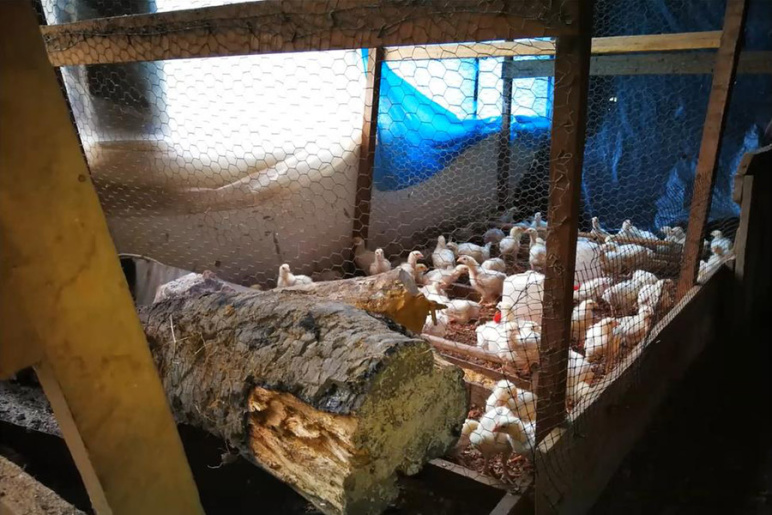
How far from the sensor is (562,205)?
981mm

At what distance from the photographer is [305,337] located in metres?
1.11

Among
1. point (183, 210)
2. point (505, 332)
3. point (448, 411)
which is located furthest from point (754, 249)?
point (183, 210)

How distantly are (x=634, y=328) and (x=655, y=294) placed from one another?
36cm

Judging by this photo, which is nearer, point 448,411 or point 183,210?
point 448,411

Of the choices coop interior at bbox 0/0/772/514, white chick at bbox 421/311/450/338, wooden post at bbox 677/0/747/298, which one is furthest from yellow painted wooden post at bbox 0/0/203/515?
wooden post at bbox 677/0/747/298

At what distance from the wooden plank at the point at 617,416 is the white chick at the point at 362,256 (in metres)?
1.81

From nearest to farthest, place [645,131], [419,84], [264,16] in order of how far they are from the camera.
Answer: [264,16]
[419,84]
[645,131]

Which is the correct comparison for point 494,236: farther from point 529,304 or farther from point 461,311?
point 529,304

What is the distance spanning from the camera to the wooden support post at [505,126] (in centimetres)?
412

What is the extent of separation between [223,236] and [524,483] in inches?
86.9

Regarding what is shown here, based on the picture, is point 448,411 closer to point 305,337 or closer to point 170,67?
point 305,337

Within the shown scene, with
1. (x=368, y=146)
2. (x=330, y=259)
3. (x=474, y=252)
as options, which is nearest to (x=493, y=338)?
(x=474, y=252)

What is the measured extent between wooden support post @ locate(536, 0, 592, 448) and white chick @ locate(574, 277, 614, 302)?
1.60m

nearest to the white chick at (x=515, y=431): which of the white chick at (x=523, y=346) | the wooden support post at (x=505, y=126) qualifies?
the white chick at (x=523, y=346)
